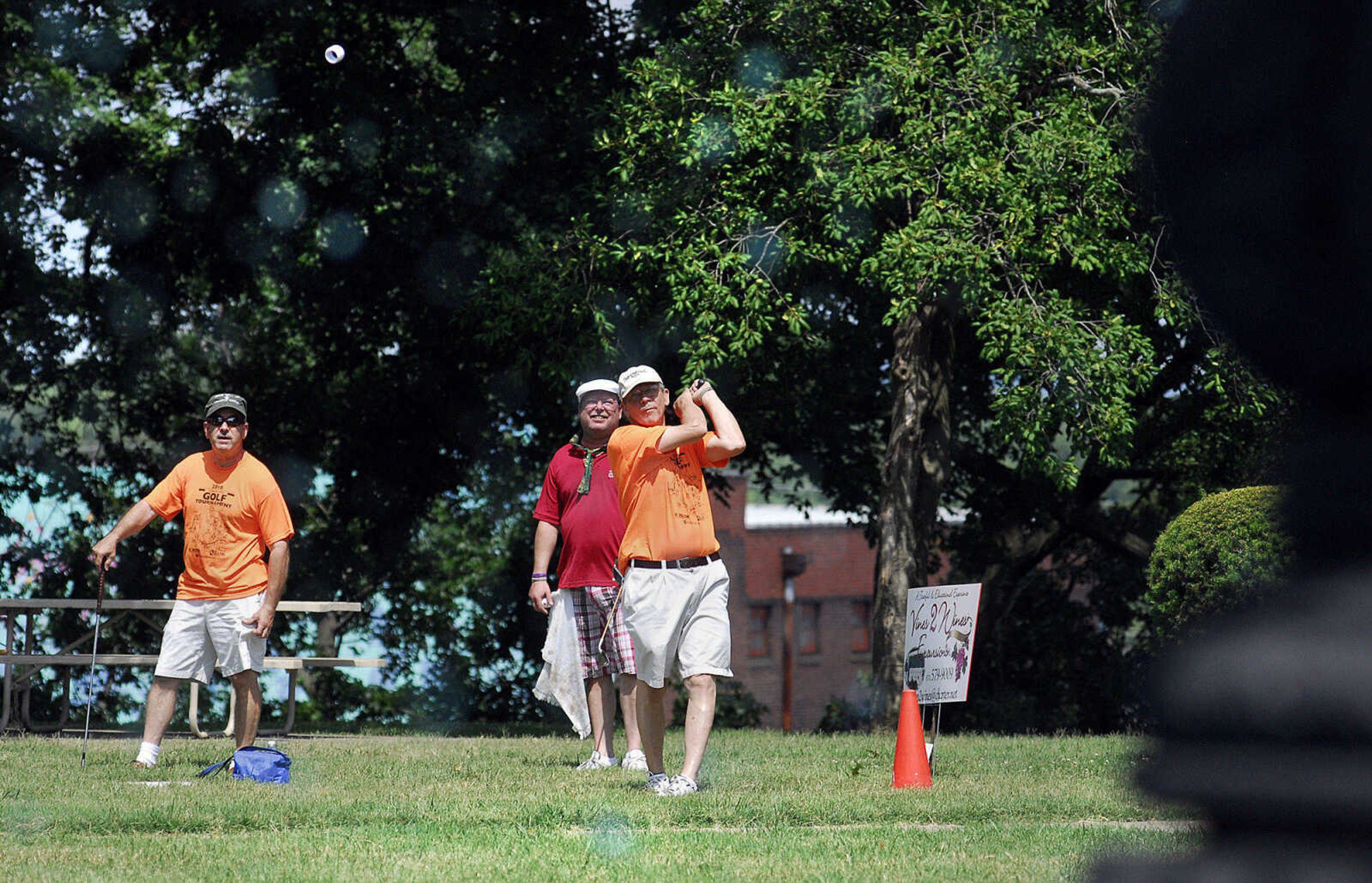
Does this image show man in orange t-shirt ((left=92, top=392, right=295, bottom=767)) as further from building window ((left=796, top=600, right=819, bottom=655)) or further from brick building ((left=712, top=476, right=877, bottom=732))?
building window ((left=796, top=600, right=819, bottom=655))

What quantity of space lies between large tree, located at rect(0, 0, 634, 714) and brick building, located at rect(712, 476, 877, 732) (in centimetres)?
2204

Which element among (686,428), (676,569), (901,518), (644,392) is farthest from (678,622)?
(901,518)

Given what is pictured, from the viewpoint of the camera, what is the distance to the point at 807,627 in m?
44.3

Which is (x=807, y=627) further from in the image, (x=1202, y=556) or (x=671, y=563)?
(x=671, y=563)

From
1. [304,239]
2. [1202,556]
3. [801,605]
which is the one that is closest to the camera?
[1202,556]

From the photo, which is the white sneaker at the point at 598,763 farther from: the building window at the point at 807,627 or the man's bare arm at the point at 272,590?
the building window at the point at 807,627

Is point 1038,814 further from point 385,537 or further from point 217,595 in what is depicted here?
point 385,537

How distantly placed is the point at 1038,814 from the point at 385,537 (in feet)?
44.3

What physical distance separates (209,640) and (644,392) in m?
2.97

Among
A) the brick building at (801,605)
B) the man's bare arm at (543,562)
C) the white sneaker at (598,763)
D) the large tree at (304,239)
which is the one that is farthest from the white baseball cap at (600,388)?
the brick building at (801,605)

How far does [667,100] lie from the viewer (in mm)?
13203

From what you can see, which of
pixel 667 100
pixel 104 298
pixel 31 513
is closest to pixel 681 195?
pixel 667 100

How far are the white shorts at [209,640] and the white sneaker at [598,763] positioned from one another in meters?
1.90

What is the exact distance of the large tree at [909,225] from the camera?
471 inches
